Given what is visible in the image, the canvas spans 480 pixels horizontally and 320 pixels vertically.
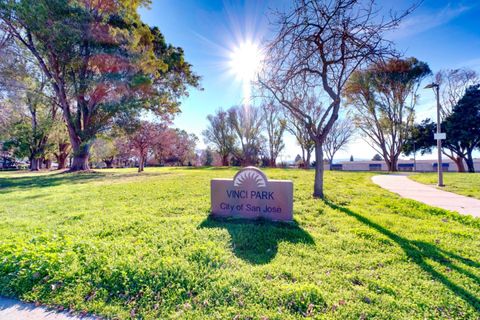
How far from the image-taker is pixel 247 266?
2.80 metres

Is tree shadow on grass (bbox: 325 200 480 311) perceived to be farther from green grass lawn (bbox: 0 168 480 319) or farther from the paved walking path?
the paved walking path

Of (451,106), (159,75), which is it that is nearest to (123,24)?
(159,75)

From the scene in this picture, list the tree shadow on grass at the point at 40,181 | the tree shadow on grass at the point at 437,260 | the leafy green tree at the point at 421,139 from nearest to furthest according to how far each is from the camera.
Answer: the tree shadow on grass at the point at 437,260 → the tree shadow on grass at the point at 40,181 → the leafy green tree at the point at 421,139

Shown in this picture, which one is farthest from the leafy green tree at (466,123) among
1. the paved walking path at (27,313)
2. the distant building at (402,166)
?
the paved walking path at (27,313)

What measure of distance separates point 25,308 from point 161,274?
4.55 ft

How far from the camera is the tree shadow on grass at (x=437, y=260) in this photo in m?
2.23

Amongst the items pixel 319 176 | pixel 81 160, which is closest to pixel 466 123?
pixel 319 176

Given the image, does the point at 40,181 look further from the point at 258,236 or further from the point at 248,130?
the point at 248,130

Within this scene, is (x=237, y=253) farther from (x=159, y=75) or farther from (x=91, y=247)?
(x=159, y=75)

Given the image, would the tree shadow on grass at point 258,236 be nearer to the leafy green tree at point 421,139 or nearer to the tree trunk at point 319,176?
the tree trunk at point 319,176

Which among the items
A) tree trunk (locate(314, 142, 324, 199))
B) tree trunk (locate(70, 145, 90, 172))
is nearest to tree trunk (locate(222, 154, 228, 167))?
tree trunk (locate(70, 145, 90, 172))

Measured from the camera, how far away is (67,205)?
6.11 metres

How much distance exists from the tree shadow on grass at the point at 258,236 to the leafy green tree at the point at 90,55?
44.2 ft

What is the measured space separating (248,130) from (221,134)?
505 centimetres
